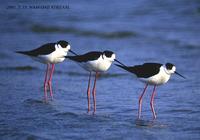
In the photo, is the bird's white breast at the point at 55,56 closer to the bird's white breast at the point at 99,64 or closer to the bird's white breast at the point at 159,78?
the bird's white breast at the point at 99,64

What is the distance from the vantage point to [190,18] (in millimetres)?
17469

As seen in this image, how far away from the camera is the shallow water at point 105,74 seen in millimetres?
7738

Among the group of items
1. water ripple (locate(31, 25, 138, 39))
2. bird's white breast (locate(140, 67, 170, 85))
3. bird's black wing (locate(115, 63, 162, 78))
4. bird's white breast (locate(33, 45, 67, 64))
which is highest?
water ripple (locate(31, 25, 138, 39))

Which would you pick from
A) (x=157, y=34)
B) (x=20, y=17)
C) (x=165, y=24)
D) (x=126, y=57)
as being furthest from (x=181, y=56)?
(x=20, y=17)

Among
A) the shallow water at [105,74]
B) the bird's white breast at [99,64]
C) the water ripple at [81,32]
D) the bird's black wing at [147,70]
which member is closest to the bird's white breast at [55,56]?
the shallow water at [105,74]

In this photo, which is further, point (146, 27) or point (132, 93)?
point (146, 27)

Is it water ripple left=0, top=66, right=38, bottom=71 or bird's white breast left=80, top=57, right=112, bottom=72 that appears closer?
bird's white breast left=80, top=57, right=112, bottom=72

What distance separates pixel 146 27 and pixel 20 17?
5.28m

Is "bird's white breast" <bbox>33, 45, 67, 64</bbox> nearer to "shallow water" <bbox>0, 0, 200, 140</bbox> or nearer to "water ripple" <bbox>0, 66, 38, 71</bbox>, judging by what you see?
"shallow water" <bbox>0, 0, 200, 140</bbox>

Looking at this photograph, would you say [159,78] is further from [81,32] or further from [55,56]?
[81,32]

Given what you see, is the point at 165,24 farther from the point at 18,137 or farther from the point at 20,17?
the point at 18,137

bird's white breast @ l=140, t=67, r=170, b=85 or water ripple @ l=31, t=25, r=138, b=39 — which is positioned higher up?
water ripple @ l=31, t=25, r=138, b=39

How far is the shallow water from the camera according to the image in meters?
7.74

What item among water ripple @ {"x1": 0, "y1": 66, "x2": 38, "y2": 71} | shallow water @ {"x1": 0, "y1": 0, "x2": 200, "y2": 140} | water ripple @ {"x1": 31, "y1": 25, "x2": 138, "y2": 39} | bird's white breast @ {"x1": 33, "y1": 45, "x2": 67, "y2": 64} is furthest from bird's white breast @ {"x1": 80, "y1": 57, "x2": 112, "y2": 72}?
water ripple @ {"x1": 31, "y1": 25, "x2": 138, "y2": 39}
